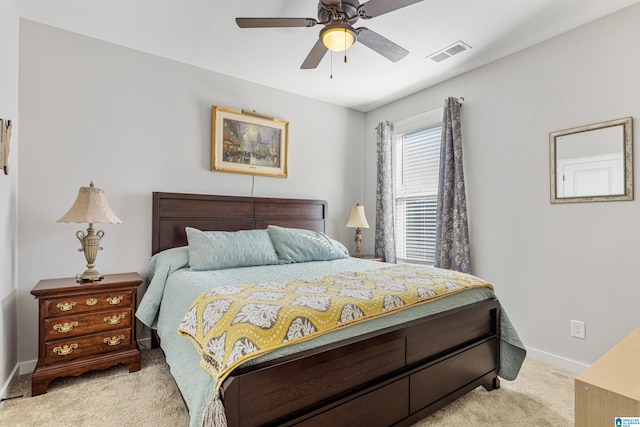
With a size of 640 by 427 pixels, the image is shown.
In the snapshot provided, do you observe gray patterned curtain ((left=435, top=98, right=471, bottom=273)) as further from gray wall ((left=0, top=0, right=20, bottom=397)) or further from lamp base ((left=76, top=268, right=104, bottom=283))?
gray wall ((left=0, top=0, right=20, bottom=397))

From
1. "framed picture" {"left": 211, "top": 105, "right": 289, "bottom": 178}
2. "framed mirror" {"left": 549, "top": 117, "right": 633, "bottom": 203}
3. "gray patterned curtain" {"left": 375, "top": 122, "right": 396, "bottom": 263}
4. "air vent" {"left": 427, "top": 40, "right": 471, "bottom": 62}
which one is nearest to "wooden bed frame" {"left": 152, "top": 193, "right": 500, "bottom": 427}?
"framed mirror" {"left": 549, "top": 117, "right": 633, "bottom": 203}

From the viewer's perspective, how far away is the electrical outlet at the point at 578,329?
244 cm

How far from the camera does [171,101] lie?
3037mm

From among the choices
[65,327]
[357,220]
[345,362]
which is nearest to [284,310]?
[345,362]

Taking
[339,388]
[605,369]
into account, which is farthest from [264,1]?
[605,369]

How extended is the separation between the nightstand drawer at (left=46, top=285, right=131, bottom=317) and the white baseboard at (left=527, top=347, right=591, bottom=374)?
3313 mm

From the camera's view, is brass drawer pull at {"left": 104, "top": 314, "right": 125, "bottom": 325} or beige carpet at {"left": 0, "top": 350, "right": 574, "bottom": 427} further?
brass drawer pull at {"left": 104, "top": 314, "right": 125, "bottom": 325}

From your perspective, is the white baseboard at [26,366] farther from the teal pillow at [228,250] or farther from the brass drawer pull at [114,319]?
the teal pillow at [228,250]

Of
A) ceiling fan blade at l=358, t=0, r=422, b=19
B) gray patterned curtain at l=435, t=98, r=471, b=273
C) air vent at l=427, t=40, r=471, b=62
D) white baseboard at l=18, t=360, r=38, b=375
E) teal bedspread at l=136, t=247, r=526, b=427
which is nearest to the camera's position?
teal bedspread at l=136, t=247, r=526, b=427

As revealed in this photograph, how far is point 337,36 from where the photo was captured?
1.91 m

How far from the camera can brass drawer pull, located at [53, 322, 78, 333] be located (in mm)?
2126

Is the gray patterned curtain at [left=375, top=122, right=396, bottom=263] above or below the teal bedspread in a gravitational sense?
above

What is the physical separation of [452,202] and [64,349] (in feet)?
11.2

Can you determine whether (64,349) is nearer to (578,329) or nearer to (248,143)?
(248,143)
